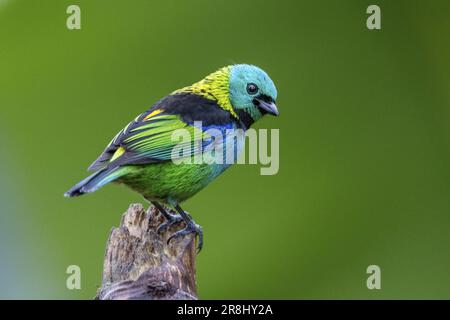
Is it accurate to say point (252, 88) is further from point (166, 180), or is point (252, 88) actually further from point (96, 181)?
point (96, 181)

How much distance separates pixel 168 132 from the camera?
5.30 metres

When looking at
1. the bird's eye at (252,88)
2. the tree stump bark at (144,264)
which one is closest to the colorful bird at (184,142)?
the bird's eye at (252,88)

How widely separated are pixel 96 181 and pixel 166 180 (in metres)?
0.58

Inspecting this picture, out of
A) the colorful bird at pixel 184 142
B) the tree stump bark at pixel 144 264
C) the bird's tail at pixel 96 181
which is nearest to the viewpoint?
the tree stump bark at pixel 144 264

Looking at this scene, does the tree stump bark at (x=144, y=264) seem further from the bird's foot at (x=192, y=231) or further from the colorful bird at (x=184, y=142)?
the colorful bird at (x=184, y=142)

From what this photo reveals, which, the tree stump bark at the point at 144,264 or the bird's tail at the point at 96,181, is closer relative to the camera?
the tree stump bark at the point at 144,264

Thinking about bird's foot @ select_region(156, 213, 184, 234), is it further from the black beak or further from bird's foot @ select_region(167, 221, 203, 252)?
the black beak

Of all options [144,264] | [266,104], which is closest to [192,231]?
[144,264]

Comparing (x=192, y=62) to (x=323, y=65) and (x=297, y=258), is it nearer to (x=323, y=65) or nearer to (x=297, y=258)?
(x=323, y=65)

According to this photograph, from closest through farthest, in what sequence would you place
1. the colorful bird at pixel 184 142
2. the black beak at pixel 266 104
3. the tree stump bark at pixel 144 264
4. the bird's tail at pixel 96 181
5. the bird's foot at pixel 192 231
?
the tree stump bark at pixel 144 264, the bird's tail at pixel 96 181, the bird's foot at pixel 192 231, the colorful bird at pixel 184 142, the black beak at pixel 266 104

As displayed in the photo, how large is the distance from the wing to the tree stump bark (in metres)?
0.38

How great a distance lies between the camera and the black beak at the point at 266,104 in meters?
5.75

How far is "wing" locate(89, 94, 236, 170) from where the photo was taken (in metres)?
5.12

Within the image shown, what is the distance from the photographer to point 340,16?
21.8ft
